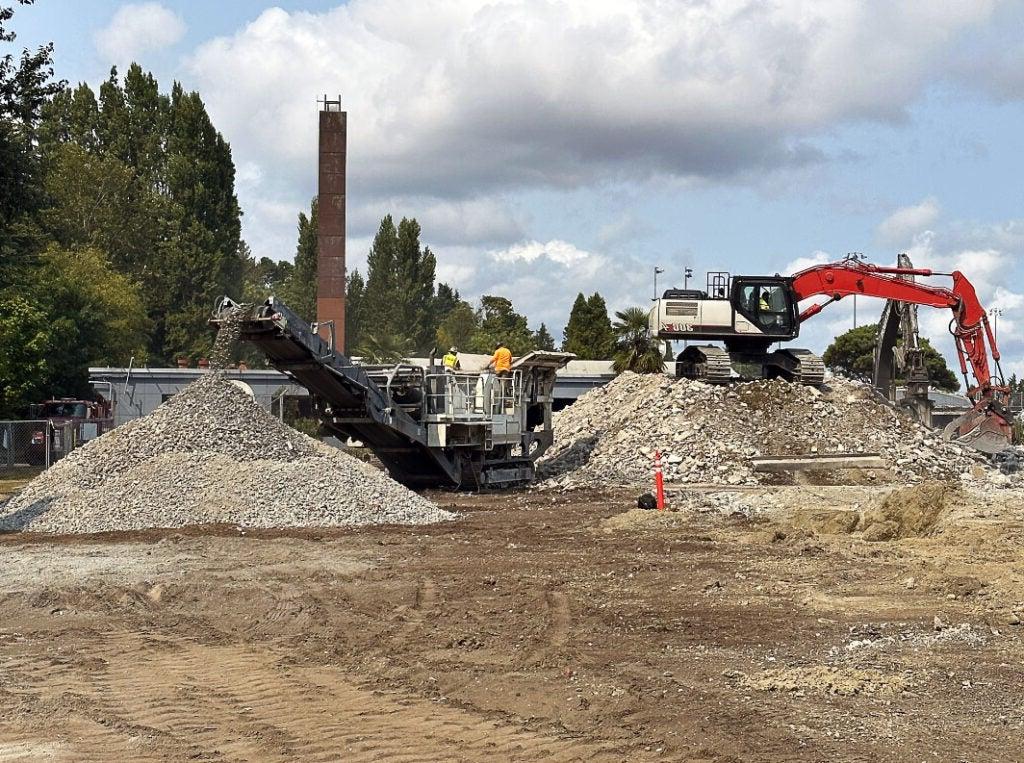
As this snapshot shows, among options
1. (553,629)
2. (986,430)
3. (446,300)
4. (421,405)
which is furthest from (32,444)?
(446,300)

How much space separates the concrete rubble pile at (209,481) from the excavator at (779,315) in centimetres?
1262

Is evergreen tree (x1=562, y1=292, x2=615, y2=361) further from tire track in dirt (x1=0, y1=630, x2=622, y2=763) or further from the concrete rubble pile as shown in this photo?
tire track in dirt (x1=0, y1=630, x2=622, y2=763)

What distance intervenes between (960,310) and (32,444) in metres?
23.1

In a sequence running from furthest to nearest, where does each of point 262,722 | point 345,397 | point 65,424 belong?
1. point 65,424
2. point 345,397
3. point 262,722

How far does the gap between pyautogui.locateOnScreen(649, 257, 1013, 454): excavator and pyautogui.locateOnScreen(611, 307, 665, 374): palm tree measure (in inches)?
422

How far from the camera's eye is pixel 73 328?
132 feet

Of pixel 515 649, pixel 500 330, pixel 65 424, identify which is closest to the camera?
pixel 515 649

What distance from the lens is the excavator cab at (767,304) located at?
30156 millimetres

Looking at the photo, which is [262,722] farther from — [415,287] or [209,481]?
[415,287]

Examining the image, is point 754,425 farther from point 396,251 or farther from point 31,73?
point 396,251

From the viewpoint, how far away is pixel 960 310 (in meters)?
29.7

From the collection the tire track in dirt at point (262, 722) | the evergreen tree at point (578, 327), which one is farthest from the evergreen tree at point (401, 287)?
the tire track in dirt at point (262, 722)

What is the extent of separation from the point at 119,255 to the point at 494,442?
38.6 meters

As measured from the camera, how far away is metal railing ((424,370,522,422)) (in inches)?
896
